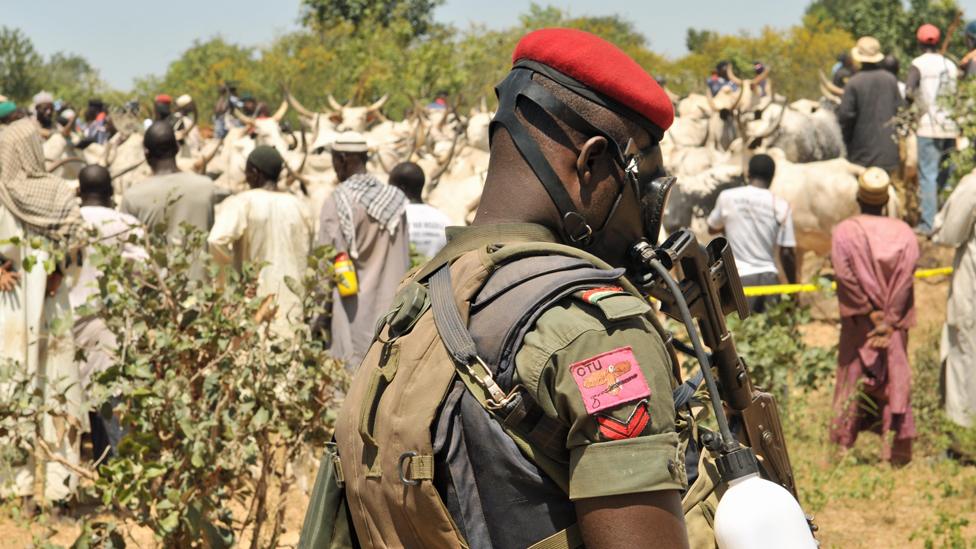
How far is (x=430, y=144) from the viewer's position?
15.7 m

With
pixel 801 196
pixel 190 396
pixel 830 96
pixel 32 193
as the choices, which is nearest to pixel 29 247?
pixel 32 193

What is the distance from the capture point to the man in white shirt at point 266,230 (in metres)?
7.00

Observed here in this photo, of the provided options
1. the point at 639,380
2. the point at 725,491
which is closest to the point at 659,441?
the point at 639,380

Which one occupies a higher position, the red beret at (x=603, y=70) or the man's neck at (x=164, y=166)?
Answer: the red beret at (x=603, y=70)

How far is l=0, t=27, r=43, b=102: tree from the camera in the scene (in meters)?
34.9

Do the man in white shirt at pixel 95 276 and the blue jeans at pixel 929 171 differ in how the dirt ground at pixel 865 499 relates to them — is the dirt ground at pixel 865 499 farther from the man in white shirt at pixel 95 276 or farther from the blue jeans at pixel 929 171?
the blue jeans at pixel 929 171

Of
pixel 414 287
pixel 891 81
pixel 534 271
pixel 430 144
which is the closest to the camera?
pixel 534 271

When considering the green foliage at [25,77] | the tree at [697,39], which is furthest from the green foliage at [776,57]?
the green foliage at [25,77]

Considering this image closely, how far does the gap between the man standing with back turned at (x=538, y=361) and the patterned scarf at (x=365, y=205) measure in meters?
4.33

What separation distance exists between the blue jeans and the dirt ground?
176 inches

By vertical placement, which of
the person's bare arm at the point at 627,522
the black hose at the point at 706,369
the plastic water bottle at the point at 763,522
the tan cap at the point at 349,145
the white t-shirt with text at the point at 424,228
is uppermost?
the black hose at the point at 706,369

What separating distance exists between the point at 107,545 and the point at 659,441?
258cm

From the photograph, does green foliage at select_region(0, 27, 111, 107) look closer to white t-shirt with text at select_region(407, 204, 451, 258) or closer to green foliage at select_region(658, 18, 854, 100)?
green foliage at select_region(658, 18, 854, 100)

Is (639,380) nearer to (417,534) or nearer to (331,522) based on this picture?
(417,534)
